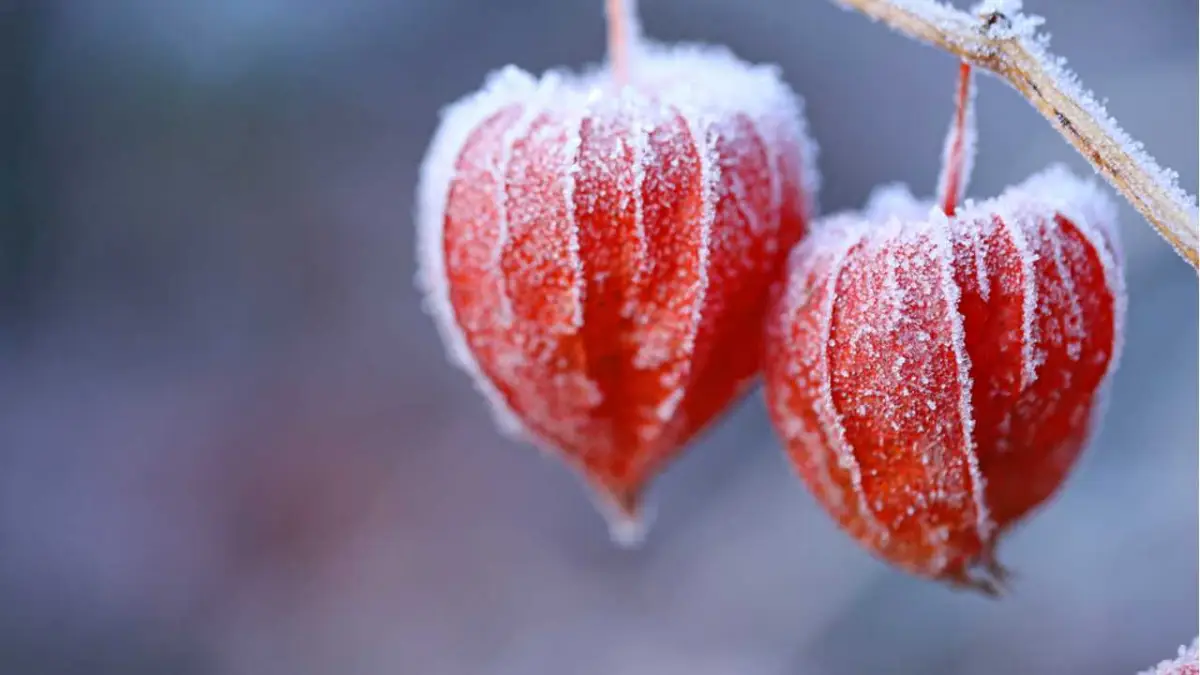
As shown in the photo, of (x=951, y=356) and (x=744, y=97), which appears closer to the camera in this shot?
(x=951, y=356)

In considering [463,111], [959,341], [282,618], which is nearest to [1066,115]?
[959,341]

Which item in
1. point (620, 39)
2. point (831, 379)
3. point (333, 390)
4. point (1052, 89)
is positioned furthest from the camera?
point (333, 390)

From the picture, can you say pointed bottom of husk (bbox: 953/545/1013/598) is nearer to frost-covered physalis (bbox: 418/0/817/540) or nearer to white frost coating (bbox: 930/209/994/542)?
white frost coating (bbox: 930/209/994/542)

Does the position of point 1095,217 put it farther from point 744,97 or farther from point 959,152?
point 744,97

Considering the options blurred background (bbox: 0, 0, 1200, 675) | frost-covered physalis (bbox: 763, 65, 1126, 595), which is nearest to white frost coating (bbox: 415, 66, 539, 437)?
frost-covered physalis (bbox: 763, 65, 1126, 595)

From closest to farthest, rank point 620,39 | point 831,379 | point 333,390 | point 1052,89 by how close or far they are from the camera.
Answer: point 1052,89 < point 831,379 < point 620,39 < point 333,390

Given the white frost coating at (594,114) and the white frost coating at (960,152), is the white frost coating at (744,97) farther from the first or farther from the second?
the white frost coating at (960,152)

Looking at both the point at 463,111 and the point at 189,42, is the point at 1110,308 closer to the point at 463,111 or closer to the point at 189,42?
the point at 463,111

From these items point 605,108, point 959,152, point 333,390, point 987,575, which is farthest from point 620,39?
point 333,390
